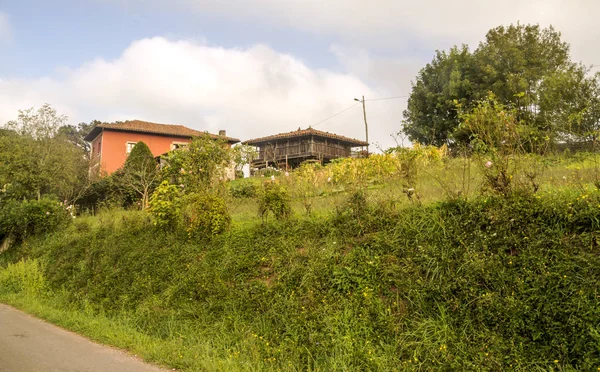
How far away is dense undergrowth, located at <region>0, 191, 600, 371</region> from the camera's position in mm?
4020

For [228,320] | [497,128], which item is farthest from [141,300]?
[497,128]

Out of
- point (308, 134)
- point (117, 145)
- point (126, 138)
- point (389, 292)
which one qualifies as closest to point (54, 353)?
point (389, 292)

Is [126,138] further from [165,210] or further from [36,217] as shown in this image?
[165,210]

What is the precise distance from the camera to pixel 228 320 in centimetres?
607

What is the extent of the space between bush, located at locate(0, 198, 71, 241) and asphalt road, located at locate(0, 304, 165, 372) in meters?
7.04

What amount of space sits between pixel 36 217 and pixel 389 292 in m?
13.6

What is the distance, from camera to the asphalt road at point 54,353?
5414 millimetres

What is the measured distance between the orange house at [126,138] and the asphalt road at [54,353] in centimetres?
2664

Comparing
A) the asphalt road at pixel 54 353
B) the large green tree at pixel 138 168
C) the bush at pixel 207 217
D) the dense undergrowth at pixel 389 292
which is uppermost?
the large green tree at pixel 138 168

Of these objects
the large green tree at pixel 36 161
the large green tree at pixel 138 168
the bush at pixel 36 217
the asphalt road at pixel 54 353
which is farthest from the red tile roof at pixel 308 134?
the asphalt road at pixel 54 353

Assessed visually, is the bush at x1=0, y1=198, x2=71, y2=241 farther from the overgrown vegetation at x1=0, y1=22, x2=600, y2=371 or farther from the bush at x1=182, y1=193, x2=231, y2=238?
the bush at x1=182, y1=193, x2=231, y2=238

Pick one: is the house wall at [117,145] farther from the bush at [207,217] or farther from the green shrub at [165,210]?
the bush at [207,217]

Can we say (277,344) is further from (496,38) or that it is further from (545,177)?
(496,38)

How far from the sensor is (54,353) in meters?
6.08
